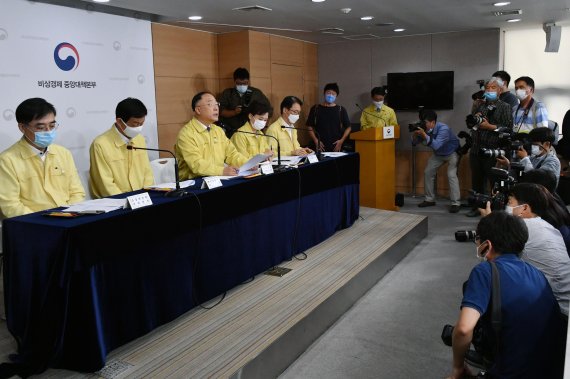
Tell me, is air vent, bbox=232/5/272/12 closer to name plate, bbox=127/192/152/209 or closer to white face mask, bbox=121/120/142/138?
white face mask, bbox=121/120/142/138

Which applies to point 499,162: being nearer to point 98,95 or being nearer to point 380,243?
A: point 380,243

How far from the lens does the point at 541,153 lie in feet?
12.9

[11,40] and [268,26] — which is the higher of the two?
[268,26]

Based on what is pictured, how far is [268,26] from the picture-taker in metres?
6.09

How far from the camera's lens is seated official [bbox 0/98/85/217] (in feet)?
9.15

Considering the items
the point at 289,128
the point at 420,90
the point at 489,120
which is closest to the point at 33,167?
the point at 289,128

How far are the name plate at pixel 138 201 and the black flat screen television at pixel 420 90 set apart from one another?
220 inches

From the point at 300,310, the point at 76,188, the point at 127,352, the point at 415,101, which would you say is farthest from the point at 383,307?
the point at 415,101

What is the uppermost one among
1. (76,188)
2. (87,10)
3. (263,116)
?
(87,10)

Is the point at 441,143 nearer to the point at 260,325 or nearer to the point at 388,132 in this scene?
the point at 388,132

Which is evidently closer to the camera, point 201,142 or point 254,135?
point 201,142

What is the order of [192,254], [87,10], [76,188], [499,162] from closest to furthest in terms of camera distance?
[192,254] < [76,188] < [499,162] < [87,10]

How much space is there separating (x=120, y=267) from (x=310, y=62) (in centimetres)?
608

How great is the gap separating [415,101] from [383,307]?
15.1ft
